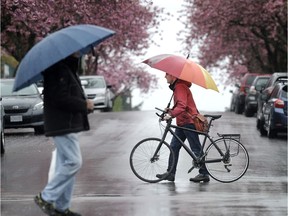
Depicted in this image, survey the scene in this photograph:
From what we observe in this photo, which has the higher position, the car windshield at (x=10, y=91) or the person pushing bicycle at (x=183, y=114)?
the person pushing bicycle at (x=183, y=114)

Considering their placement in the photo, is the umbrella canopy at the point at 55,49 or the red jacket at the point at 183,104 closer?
the umbrella canopy at the point at 55,49

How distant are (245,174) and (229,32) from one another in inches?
1265

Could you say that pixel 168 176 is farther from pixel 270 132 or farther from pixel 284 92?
pixel 284 92

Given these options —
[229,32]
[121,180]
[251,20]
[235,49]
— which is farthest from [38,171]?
[235,49]

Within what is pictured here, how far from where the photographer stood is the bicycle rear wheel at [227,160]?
14414 mm

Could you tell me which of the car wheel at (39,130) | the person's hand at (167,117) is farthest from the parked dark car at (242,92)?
the person's hand at (167,117)

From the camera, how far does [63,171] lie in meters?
8.60

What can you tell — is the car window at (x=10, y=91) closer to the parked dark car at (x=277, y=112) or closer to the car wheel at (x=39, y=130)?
the car wheel at (x=39, y=130)

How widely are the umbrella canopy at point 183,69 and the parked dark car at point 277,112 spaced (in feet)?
30.2

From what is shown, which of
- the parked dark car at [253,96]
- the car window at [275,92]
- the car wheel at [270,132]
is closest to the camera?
the car wheel at [270,132]

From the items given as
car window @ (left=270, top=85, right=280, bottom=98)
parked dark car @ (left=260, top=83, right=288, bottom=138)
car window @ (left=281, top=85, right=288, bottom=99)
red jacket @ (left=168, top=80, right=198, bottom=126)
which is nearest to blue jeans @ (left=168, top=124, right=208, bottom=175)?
red jacket @ (left=168, top=80, right=198, bottom=126)

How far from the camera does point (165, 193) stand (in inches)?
514

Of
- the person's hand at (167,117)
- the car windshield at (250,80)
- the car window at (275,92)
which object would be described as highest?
the person's hand at (167,117)

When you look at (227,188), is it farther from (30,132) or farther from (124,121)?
(124,121)
